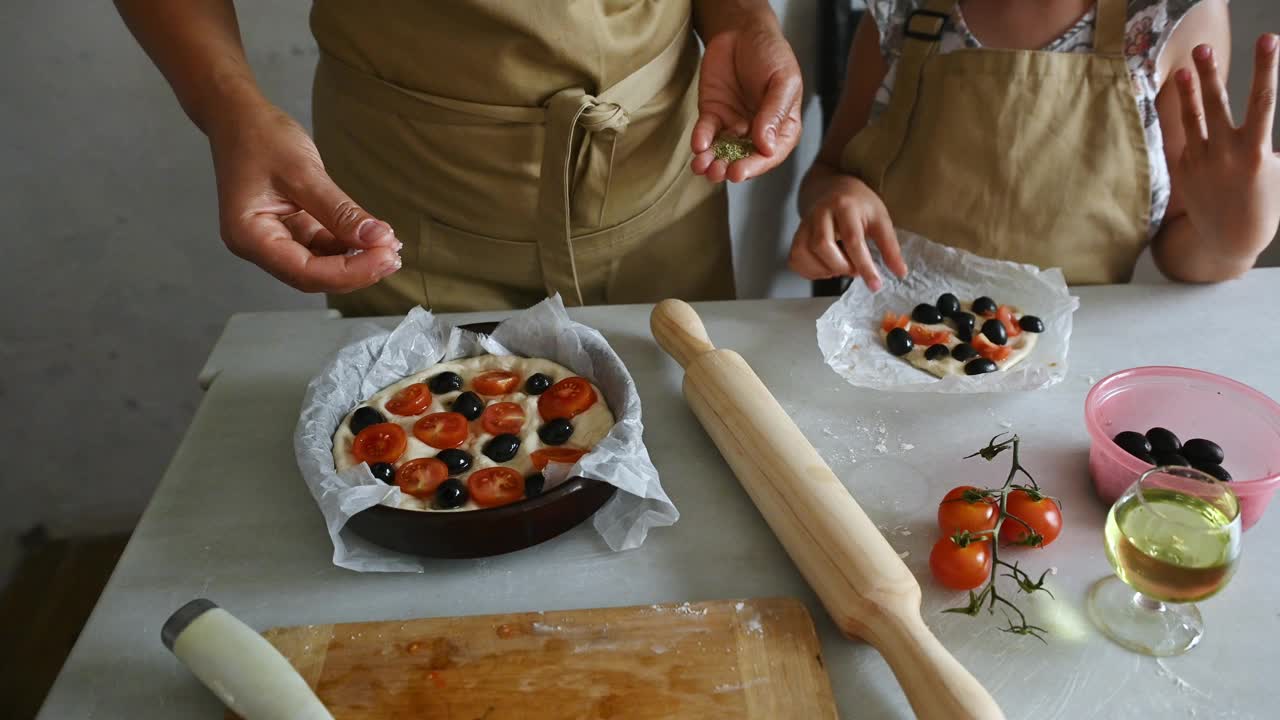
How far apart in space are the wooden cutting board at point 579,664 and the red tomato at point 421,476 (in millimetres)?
146

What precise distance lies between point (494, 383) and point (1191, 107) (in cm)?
94

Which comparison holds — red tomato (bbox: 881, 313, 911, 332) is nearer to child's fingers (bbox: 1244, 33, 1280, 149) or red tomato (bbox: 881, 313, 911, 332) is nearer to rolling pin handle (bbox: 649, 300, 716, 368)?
rolling pin handle (bbox: 649, 300, 716, 368)

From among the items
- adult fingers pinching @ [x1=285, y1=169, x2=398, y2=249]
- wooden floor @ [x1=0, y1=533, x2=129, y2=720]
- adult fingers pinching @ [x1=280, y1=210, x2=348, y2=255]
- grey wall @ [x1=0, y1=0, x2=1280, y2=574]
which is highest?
adult fingers pinching @ [x1=285, y1=169, x2=398, y2=249]

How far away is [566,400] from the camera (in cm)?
101

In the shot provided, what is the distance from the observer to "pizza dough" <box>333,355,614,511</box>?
3.09 feet

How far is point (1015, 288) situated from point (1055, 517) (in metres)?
0.49

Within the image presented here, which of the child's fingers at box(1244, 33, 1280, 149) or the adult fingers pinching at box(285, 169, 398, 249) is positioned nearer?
the adult fingers pinching at box(285, 169, 398, 249)

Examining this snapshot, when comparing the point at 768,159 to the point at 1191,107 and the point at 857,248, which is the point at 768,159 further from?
the point at 1191,107

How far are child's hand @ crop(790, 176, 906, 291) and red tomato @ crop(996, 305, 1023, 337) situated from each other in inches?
5.5

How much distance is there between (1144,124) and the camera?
1.32 meters

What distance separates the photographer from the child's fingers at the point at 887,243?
4.09ft

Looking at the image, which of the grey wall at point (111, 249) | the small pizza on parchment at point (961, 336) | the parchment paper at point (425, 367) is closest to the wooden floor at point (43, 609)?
the grey wall at point (111, 249)

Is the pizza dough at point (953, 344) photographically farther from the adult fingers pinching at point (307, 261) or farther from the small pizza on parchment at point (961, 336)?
the adult fingers pinching at point (307, 261)

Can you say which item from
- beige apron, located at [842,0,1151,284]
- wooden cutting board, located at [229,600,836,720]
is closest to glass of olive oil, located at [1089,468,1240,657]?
wooden cutting board, located at [229,600,836,720]
